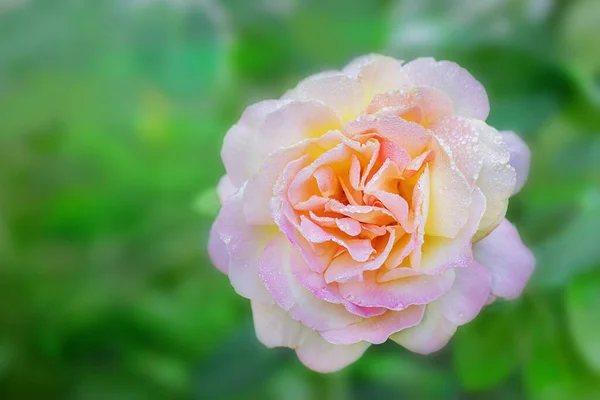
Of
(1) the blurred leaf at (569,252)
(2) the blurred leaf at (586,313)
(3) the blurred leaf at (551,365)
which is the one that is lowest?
(3) the blurred leaf at (551,365)

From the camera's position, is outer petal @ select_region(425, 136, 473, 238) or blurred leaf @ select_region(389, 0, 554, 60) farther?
blurred leaf @ select_region(389, 0, 554, 60)

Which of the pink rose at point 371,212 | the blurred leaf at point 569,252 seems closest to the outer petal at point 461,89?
the pink rose at point 371,212

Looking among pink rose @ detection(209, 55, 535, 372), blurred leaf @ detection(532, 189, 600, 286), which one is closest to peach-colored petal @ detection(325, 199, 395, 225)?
pink rose @ detection(209, 55, 535, 372)

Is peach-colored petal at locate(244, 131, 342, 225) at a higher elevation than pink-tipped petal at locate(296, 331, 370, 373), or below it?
higher

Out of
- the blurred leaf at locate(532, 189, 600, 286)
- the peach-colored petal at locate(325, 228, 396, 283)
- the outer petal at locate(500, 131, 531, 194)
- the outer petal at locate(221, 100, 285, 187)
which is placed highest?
the outer petal at locate(221, 100, 285, 187)

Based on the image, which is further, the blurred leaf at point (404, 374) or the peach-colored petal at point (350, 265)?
the blurred leaf at point (404, 374)

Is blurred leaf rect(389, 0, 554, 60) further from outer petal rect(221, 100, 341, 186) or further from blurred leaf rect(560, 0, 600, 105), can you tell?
outer petal rect(221, 100, 341, 186)

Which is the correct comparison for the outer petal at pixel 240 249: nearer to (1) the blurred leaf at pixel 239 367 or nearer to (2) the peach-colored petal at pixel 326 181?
(2) the peach-colored petal at pixel 326 181
